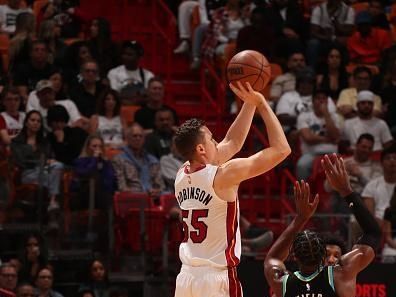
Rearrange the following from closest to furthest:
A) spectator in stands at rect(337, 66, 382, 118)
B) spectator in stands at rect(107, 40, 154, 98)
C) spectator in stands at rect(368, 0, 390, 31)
→ spectator in stands at rect(337, 66, 382, 118)
spectator in stands at rect(107, 40, 154, 98)
spectator in stands at rect(368, 0, 390, 31)

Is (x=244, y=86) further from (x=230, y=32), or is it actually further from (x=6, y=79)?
(x=230, y=32)

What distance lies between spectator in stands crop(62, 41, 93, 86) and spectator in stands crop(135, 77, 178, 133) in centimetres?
113

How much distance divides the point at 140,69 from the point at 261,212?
3.08 metres

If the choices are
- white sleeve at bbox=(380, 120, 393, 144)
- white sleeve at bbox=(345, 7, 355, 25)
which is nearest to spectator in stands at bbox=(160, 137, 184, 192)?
white sleeve at bbox=(380, 120, 393, 144)

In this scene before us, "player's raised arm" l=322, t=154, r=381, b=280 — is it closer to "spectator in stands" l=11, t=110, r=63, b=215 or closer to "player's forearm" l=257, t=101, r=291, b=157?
"player's forearm" l=257, t=101, r=291, b=157

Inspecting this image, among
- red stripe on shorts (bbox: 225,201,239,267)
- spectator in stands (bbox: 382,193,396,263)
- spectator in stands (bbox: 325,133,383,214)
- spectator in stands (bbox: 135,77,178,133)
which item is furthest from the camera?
spectator in stands (bbox: 135,77,178,133)

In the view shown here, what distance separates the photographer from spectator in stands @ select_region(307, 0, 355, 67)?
59.4 feet

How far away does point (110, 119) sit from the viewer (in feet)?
50.1

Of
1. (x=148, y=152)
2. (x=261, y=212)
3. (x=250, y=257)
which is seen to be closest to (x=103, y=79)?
(x=148, y=152)

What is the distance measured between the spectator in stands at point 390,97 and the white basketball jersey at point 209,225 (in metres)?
8.34

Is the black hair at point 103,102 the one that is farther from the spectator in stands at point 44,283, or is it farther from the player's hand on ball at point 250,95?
the player's hand on ball at point 250,95

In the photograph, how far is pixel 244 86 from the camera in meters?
7.88

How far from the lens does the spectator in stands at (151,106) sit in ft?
51.0

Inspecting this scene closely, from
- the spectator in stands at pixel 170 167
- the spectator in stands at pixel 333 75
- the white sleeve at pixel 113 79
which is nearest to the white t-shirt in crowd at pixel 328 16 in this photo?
the spectator in stands at pixel 333 75
